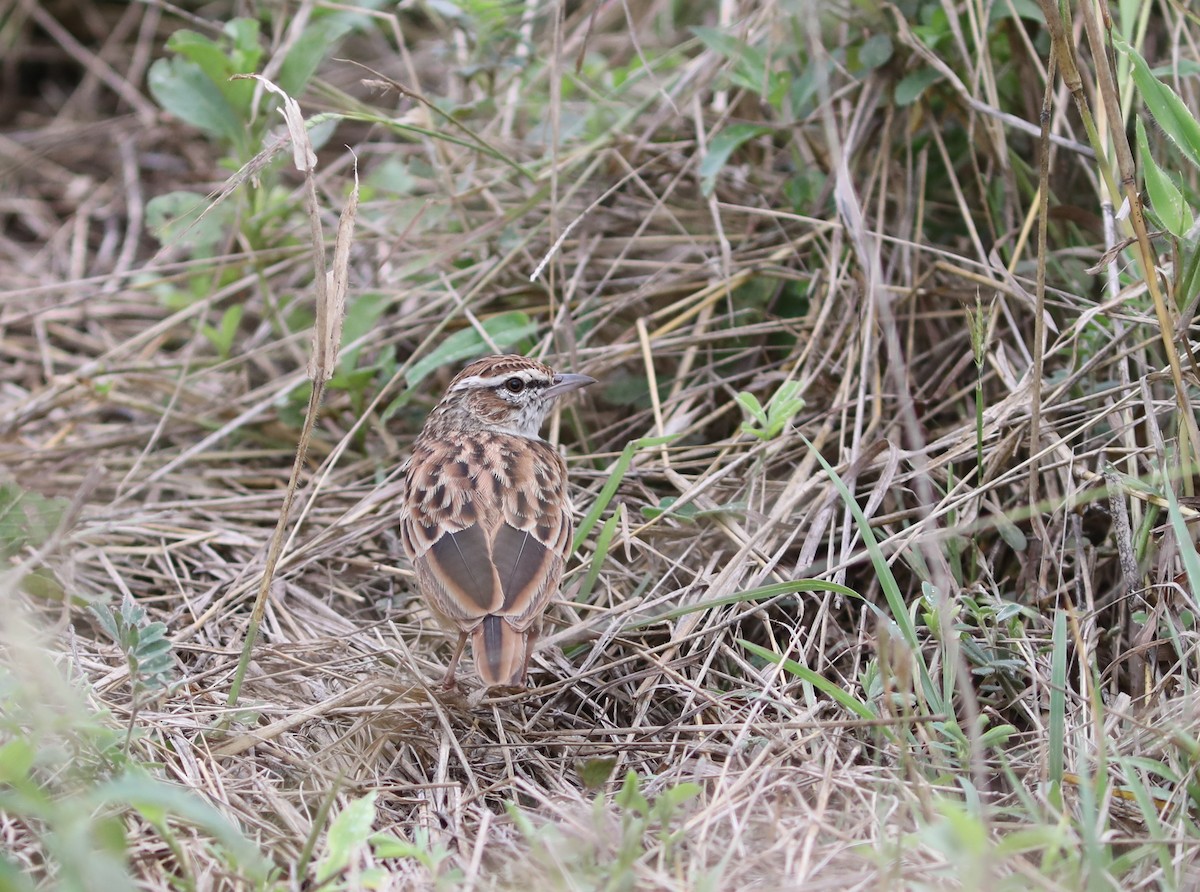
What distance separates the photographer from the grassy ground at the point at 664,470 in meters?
3.32

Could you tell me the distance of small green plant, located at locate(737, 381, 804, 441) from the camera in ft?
15.2

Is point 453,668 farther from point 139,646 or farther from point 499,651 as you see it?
point 139,646

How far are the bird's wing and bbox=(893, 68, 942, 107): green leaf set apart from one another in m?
2.19

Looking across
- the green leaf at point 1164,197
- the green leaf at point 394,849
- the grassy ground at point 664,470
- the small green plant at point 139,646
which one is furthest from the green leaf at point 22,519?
the green leaf at point 1164,197

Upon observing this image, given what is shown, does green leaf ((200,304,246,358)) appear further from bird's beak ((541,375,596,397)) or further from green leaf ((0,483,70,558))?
bird's beak ((541,375,596,397))

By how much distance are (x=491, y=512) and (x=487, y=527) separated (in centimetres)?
8

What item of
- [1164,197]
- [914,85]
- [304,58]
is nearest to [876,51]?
[914,85]

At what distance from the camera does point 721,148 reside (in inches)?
217

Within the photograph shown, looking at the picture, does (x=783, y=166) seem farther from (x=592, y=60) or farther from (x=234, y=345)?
(x=234, y=345)

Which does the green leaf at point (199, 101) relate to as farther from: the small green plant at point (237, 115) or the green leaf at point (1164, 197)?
the green leaf at point (1164, 197)

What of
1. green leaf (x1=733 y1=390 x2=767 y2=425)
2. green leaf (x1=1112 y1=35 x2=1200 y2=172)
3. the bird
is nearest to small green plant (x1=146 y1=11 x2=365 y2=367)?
the bird

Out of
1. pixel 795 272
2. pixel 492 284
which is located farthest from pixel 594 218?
pixel 795 272

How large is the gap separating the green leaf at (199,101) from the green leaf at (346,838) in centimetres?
363

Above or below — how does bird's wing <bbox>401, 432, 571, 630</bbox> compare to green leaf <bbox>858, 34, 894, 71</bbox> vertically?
below
